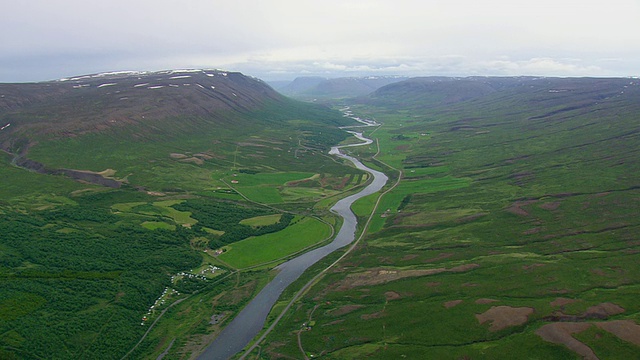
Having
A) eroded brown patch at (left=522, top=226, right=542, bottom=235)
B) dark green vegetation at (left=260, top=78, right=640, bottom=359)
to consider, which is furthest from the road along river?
eroded brown patch at (left=522, top=226, right=542, bottom=235)

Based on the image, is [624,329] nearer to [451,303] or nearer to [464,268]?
[451,303]

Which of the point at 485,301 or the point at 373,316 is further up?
the point at 485,301

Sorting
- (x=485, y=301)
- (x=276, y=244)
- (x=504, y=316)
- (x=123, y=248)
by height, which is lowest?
(x=276, y=244)

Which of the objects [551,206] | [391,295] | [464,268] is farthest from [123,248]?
[551,206]

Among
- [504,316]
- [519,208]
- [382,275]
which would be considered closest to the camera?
[504,316]

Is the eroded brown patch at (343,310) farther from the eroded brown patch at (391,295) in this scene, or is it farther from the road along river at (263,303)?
the road along river at (263,303)

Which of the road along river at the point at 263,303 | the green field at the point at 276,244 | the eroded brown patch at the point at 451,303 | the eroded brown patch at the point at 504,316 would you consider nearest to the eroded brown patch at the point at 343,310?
the road along river at the point at 263,303

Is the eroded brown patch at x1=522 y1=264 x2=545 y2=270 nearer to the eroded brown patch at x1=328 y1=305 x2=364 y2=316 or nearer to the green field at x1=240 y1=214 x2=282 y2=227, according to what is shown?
the eroded brown patch at x1=328 y1=305 x2=364 y2=316
